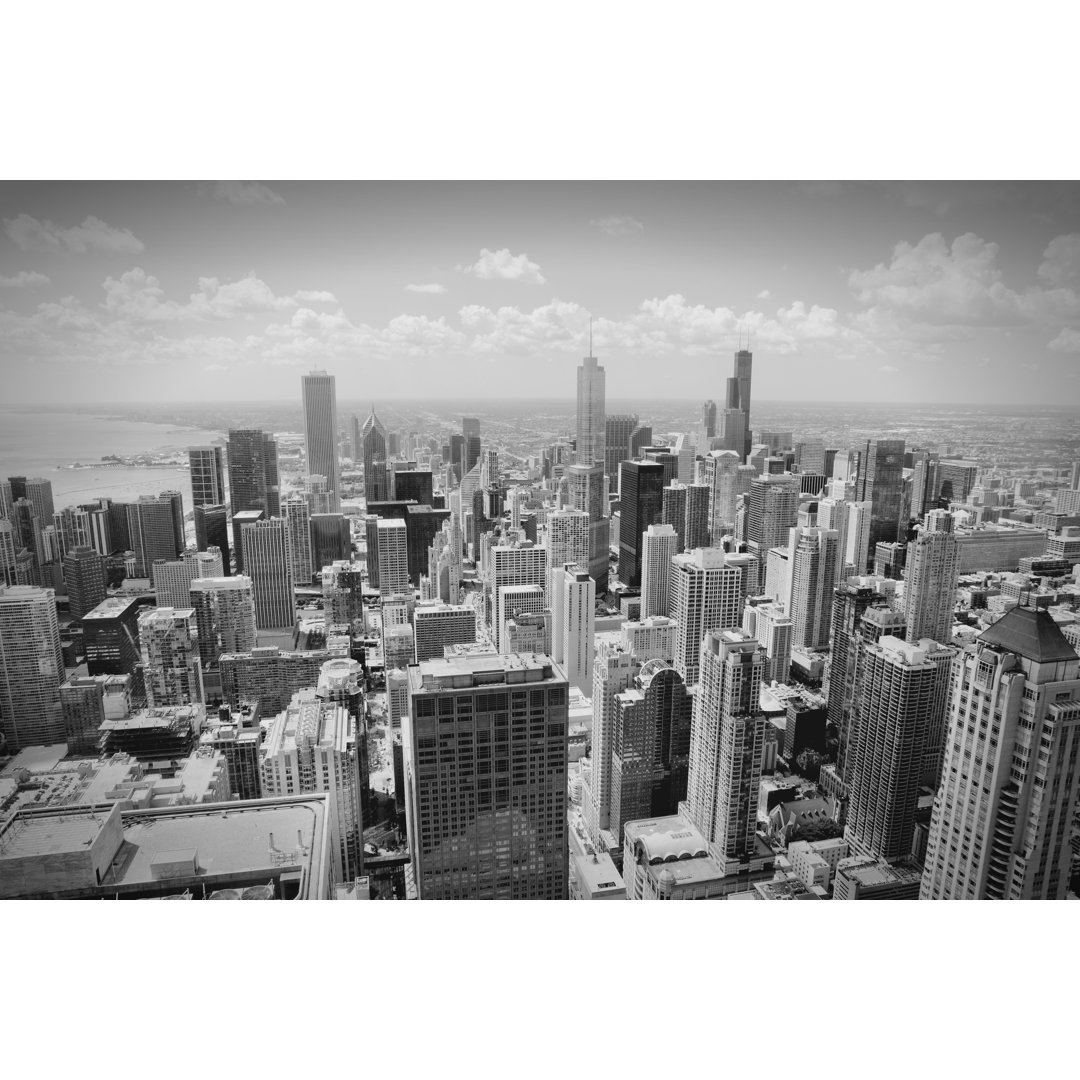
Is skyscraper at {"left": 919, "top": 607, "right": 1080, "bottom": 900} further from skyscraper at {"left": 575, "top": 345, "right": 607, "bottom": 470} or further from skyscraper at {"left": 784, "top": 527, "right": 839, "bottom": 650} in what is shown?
skyscraper at {"left": 784, "top": 527, "right": 839, "bottom": 650}

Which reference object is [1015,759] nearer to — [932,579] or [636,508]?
[932,579]

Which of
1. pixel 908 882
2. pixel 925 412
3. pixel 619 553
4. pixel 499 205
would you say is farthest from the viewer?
pixel 619 553

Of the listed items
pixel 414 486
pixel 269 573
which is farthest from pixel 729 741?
pixel 269 573

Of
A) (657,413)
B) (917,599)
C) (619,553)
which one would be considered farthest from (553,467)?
(917,599)

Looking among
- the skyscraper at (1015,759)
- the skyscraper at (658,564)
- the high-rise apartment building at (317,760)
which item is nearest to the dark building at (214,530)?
the high-rise apartment building at (317,760)

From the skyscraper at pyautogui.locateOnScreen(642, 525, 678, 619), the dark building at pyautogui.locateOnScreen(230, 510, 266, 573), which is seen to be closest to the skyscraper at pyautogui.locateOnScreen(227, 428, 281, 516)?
the dark building at pyautogui.locateOnScreen(230, 510, 266, 573)

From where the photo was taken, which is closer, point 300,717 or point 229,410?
point 229,410

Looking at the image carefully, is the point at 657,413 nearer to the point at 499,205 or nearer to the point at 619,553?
the point at 499,205

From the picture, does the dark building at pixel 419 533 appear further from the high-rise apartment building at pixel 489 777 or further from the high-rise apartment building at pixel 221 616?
the high-rise apartment building at pixel 489 777
